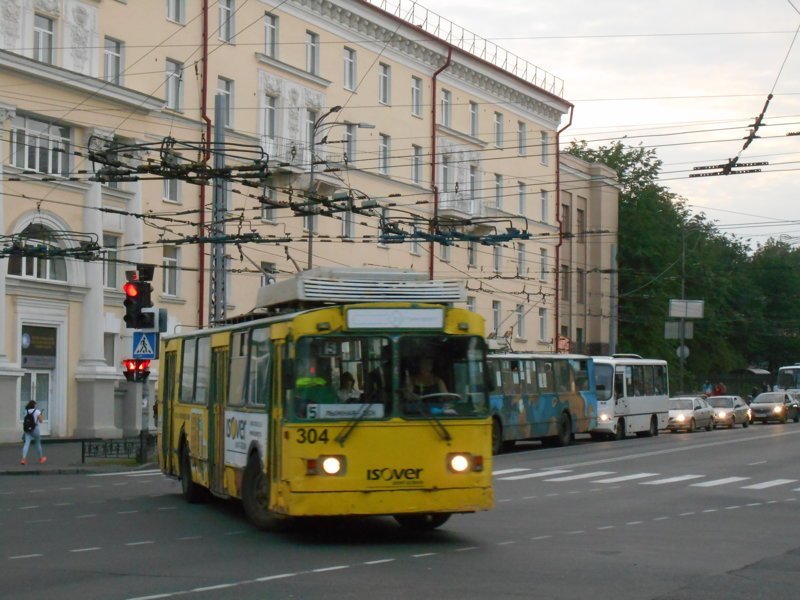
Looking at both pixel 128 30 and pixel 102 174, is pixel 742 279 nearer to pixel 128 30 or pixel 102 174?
pixel 128 30

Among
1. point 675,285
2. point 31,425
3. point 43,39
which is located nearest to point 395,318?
point 31,425

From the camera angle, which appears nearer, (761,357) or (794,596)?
(794,596)

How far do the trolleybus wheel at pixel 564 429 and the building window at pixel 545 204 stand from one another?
28393 mm

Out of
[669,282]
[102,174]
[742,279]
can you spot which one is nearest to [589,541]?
[102,174]

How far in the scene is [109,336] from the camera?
140ft

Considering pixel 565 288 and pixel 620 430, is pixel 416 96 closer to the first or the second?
pixel 565 288

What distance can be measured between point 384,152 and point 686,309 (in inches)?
827

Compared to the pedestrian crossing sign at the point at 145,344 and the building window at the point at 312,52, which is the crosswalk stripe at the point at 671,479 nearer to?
the pedestrian crossing sign at the point at 145,344

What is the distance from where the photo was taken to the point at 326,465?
46.6 feet

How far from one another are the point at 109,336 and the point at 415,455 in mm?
29780

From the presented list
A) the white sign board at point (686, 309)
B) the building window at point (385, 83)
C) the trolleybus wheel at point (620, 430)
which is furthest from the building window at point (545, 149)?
the trolleybus wheel at point (620, 430)

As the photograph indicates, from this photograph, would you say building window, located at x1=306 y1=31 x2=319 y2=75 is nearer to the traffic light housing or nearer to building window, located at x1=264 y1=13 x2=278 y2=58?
building window, located at x1=264 y1=13 x2=278 y2=58

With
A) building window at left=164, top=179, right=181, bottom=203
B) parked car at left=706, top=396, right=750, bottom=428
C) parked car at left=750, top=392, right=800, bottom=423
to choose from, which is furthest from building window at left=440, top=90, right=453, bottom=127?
parked car at left=750, top=392, right=800, bottom=423

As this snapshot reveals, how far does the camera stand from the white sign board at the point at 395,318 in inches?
575
